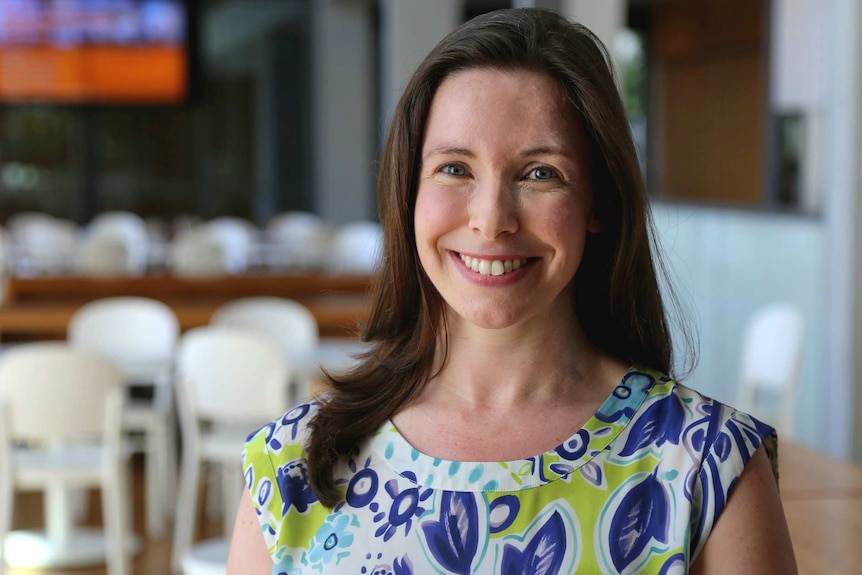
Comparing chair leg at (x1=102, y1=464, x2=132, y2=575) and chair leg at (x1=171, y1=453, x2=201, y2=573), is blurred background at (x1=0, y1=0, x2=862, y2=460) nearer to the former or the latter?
chair leg at (x1=171, y1=453, x2=201, y2=573)

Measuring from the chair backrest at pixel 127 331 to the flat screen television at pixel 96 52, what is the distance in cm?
665

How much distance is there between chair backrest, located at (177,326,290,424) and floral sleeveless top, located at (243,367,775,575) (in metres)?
3.55

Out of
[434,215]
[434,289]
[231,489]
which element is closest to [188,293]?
[231,489]

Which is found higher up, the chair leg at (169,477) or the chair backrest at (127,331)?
the chair backrest at (127,331)

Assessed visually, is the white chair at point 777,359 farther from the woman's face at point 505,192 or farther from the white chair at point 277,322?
the woman's face at point 505,192

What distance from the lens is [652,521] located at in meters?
1.15

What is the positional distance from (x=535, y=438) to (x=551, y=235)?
0.68 ft

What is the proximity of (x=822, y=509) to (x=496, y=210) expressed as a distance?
1.93 meters

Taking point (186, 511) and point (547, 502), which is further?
point (186, 511)

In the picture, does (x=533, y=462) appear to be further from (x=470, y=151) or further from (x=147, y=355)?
(x=147, y=355)

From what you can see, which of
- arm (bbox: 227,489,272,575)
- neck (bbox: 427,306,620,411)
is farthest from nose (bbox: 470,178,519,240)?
arm (bbox: 227,489,272,575)

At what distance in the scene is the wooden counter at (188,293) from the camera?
6727 millimetres

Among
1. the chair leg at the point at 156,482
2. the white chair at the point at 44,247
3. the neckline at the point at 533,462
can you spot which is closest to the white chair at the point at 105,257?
the white chair at the point at 44,247

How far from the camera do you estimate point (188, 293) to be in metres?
7.54
